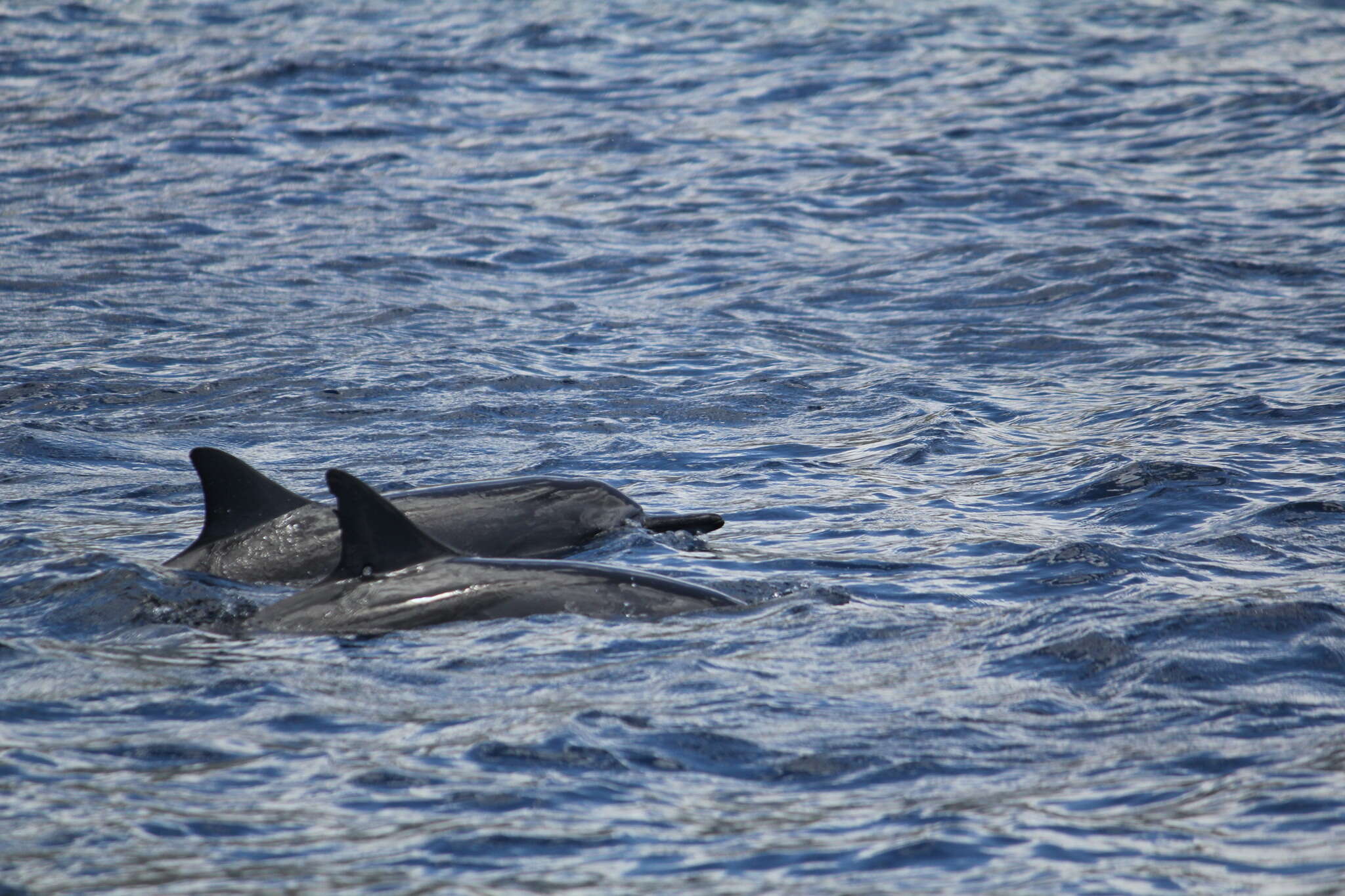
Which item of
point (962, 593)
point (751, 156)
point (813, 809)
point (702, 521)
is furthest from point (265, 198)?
Result: point (813, 809)

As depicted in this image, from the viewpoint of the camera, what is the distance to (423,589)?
7.85 metres

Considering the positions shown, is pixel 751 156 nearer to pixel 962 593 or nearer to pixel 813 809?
pixel 962 593

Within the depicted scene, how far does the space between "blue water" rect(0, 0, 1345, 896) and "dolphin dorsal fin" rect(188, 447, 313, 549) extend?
380mm

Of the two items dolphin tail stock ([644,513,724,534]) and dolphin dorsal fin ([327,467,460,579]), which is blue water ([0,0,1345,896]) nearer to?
dolphin tail stock ([644,513,724,534])

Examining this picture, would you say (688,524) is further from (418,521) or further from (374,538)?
(374,538)

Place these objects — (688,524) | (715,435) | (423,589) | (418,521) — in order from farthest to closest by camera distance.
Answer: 1. (715,435)
2. (688,524)
3. (418,521)
4. (423,589)

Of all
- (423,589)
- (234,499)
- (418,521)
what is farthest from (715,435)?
(423,589)

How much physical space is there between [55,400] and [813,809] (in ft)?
28.4

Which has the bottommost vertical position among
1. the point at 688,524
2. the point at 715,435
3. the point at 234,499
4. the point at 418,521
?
the point at 715,435

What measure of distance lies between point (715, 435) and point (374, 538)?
469 cm

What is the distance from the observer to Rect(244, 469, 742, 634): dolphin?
303 inches

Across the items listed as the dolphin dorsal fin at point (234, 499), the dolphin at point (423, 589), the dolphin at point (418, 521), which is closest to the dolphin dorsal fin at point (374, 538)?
the dolphin at point (423, 589)

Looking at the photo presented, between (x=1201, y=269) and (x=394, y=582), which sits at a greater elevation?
(x=394, y=582)

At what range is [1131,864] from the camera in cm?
549
